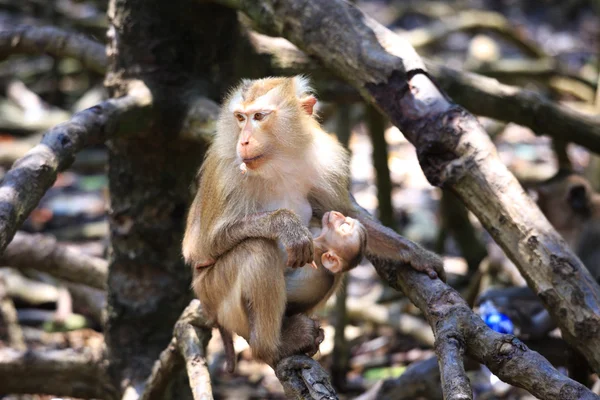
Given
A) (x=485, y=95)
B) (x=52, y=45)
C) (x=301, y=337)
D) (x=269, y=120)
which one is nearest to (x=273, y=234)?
(x=301, y=337)

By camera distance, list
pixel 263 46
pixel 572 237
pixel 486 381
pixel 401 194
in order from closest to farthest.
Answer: pixel 263 46 < pixel 486 381 < pixel 572 237 < pixel 401 194

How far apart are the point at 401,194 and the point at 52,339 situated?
4035 millimetres

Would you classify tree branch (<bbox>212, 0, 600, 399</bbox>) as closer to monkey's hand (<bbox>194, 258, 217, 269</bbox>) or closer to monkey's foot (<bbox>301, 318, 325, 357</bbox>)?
monkey's foot (<bbox>301, 318, 325, 357</bbox>)

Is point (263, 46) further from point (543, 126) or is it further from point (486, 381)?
point (486, 381)

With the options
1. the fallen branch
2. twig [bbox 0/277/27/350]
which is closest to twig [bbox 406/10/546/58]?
the fallen branch

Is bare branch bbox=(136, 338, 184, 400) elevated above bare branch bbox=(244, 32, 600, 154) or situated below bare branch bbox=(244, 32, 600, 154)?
below

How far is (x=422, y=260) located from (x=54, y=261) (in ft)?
9.20

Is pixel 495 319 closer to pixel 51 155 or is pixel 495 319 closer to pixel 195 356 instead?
pixel 195 356

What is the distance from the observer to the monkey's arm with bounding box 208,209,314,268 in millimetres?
3178

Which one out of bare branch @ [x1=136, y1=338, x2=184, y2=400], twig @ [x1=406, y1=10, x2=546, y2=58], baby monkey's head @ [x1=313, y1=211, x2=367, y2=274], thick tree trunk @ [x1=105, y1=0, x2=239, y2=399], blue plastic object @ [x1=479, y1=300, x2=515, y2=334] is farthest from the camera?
twig @ [x1=406, y1=10, x2=546, y2=58]

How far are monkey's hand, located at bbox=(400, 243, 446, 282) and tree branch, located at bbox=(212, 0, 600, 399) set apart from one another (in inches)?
1.7

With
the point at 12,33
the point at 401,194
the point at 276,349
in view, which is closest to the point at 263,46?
the point at 12,33

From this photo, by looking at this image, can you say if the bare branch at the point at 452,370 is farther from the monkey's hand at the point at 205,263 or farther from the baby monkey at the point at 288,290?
the monkey's hand at the point at 205,263

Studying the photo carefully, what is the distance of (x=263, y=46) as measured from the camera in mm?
4820
